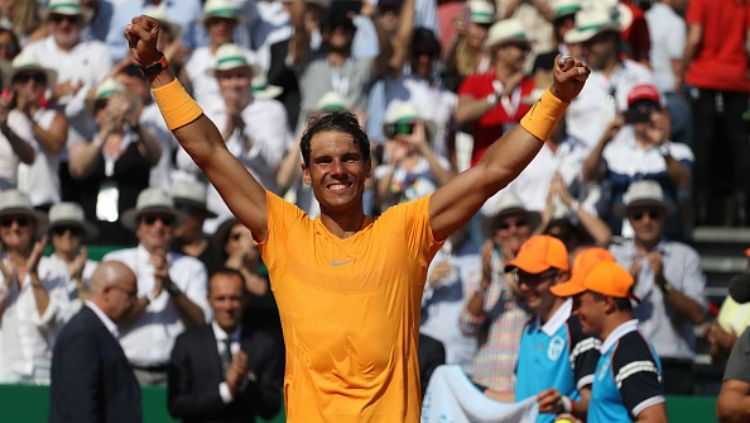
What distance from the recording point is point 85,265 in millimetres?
11188

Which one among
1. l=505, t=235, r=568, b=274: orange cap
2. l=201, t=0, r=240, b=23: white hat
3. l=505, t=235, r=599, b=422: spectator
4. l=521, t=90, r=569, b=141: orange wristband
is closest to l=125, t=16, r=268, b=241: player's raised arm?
l=521, t=90, r=569, b=141: orange wristband

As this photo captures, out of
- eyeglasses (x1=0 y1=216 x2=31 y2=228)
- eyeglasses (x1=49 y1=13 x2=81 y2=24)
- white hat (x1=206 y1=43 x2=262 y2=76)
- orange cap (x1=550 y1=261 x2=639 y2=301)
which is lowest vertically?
eyeglasses (x1=0 y1=216 x2=31 y2=228)

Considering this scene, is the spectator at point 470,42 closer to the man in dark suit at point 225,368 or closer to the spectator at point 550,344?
the man in dark suit at point 225,368

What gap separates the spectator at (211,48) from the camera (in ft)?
41.2

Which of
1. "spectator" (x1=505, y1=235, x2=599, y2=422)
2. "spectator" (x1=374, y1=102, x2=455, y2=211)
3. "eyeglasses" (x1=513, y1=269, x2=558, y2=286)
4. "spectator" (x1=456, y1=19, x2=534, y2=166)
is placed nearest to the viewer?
"spectator" (x1=505, y1=235, x2=599, y2=422)

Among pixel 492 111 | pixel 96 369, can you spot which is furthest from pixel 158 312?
pixel 492 111

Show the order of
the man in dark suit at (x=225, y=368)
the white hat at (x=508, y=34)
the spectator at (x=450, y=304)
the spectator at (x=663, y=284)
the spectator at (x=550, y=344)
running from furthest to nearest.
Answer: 1. the white hat at (x=508, y=34)
2. the spectator at (x=450, y=304)
3. the spectator at (x=663, y=284)
4. the man in dark suit at (x=225, y=368)
5. the spectator at (x=550, y=344)

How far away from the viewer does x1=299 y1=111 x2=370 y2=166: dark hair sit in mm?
5668

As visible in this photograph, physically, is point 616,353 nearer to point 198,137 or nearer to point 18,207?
point 198,137

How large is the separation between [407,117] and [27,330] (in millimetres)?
3160

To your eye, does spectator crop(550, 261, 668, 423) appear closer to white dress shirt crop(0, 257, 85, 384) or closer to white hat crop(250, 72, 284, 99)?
white dress shirt crop(0, 257, 85, 384)

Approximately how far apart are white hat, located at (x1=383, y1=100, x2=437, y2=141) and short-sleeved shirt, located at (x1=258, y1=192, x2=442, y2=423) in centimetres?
625

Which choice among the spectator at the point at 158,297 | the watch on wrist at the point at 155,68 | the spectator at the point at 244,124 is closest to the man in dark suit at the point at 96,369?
the spectator at the point at 158,297

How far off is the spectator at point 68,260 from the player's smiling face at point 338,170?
552 cm
